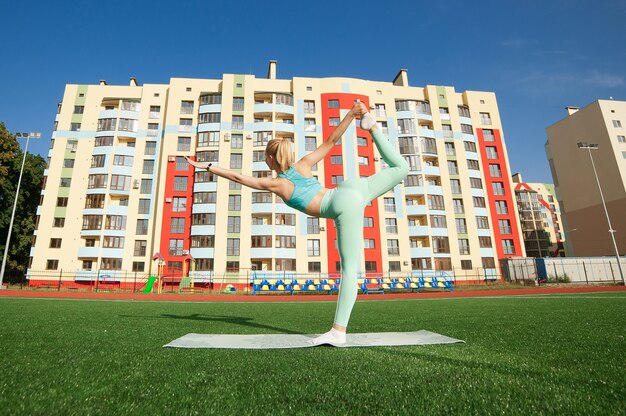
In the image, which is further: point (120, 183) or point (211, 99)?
point (211, 99)

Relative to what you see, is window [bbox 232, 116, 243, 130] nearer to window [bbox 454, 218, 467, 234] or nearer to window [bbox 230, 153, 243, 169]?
window [bbox 230, 153, 243, 169]

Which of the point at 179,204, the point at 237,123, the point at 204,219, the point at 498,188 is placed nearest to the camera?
the point at 204,219

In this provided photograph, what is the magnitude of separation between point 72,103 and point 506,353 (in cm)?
5215

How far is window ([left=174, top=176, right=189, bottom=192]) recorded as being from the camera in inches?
1513

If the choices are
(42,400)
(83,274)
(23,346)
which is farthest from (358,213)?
(83,274)

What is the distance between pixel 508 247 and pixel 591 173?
60.9 feet

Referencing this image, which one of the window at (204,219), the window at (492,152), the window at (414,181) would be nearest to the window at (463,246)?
the window at (414,181)

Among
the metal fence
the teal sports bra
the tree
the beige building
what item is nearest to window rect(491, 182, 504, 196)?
the beige building

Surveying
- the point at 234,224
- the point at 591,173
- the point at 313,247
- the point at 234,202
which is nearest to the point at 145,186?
the point at 234,202

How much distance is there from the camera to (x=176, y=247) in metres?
36.4

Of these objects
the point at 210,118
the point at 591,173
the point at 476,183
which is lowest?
the point at 476,183

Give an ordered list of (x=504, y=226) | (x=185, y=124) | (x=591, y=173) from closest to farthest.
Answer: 1. (x=185, y=124)
2. (x=504, y=226)
3. (x=591, y=173)

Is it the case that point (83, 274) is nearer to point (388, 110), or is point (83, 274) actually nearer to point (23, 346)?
point (23, 346)

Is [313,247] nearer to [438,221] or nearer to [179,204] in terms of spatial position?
[438,221]
